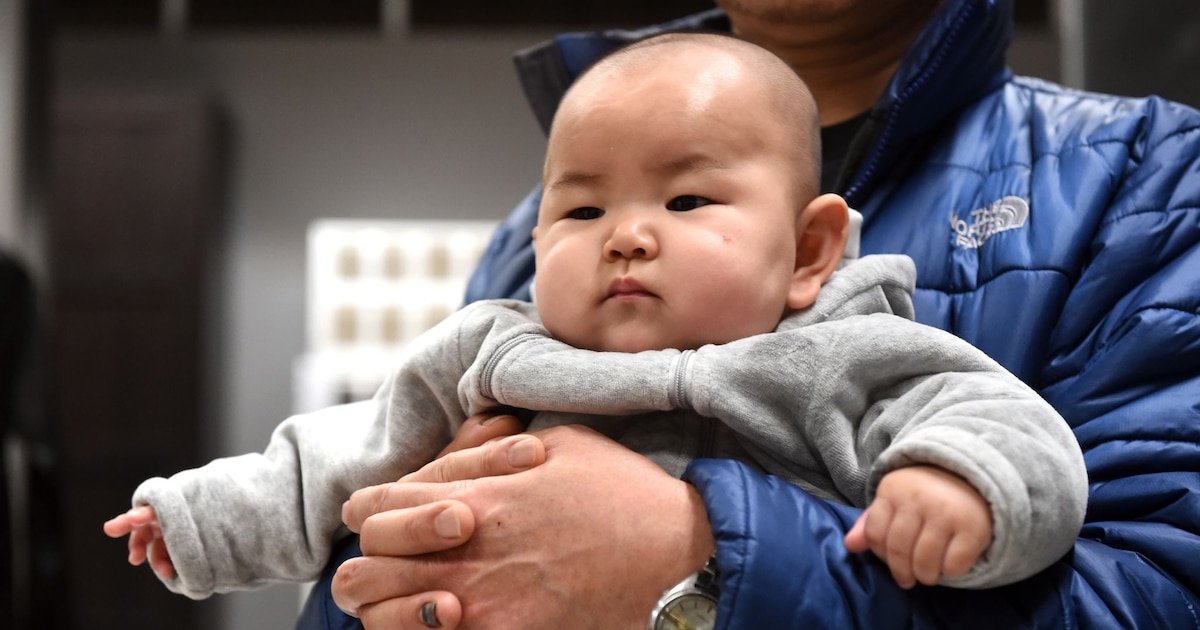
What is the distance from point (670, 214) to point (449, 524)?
329 millimetres

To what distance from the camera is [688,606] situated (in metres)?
0.84

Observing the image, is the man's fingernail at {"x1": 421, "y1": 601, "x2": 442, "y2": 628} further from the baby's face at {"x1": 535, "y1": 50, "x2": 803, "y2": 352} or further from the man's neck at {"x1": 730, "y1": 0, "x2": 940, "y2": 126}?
the man's neck at {"x1": 730, "y1": 0, "x2": 940, "y2": 126}

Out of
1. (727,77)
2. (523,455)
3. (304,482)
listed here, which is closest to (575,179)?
(727,77)

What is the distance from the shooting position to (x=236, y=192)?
5773 millimetres

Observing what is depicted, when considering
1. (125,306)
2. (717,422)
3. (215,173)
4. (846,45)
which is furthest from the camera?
(215,173)

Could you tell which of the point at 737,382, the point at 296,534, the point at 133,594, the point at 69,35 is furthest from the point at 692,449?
the point at 69,35

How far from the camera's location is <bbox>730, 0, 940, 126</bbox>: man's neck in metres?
1.40

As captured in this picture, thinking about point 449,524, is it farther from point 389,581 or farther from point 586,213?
point 586,213

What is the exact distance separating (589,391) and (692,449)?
11 cm

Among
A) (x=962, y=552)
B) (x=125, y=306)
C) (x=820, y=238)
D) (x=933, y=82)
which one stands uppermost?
(x=933, y=82)

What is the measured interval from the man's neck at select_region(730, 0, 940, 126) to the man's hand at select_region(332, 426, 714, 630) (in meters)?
0.71

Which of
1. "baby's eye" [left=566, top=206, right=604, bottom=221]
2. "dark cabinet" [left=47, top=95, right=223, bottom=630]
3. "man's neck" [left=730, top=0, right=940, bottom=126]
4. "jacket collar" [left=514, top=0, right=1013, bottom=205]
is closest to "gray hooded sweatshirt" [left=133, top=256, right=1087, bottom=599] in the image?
"baby's eye" [left=566, top=206, right=604, bottom=221]

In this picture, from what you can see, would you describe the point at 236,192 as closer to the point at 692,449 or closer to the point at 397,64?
the point at 397,64

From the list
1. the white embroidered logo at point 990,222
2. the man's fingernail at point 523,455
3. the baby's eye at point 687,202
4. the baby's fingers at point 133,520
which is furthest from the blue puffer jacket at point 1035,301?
the baby's fingers at point 133,520
